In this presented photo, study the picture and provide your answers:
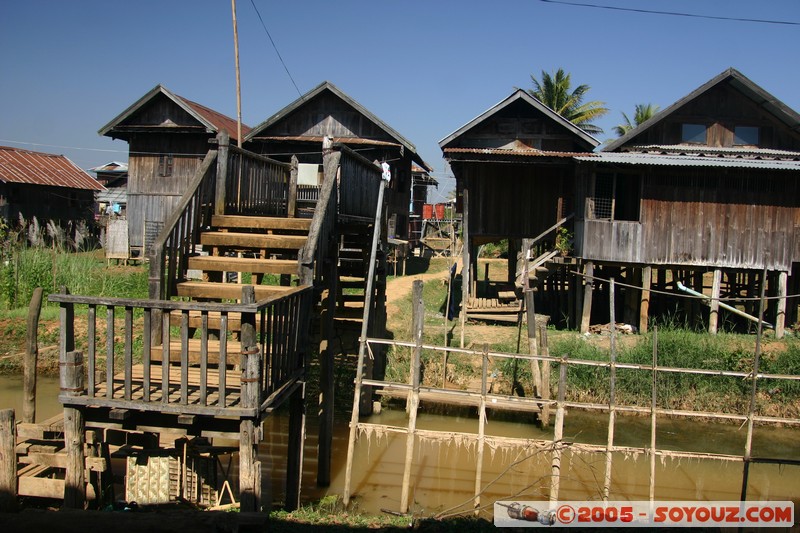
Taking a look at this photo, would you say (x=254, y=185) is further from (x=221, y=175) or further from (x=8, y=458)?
(x=8, y=458)

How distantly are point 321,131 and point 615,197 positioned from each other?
10641 mm

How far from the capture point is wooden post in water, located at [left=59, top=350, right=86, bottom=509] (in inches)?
250

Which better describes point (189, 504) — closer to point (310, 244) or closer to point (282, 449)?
point (310, 244)

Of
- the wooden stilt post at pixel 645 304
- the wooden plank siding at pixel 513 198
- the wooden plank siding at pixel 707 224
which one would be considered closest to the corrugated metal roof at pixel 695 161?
the wooden plank siding at pixel 707 224

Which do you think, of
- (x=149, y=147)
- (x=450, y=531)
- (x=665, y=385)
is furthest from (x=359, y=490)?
(x=149, y=147)

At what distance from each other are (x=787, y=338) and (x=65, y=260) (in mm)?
20576

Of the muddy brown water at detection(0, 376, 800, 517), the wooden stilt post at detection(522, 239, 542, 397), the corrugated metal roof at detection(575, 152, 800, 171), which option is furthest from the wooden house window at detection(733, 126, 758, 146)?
the wooden stilt post at detection(522, 239, 542, 397)

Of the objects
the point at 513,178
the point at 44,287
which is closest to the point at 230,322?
the point at 44,287

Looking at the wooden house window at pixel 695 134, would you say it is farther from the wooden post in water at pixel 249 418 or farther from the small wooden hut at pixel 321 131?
the wooden post in water at pixel 249 418

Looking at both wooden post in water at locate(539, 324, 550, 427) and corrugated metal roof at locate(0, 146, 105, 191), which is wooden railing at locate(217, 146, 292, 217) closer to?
wooden post in water at locate(539, 324, 550, 427)

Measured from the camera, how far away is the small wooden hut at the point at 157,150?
925 inches

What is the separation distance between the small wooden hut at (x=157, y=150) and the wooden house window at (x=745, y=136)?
16748 millimetres

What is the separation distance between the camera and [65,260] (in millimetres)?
20016

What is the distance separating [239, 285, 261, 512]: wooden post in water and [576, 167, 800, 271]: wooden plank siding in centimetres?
1348
